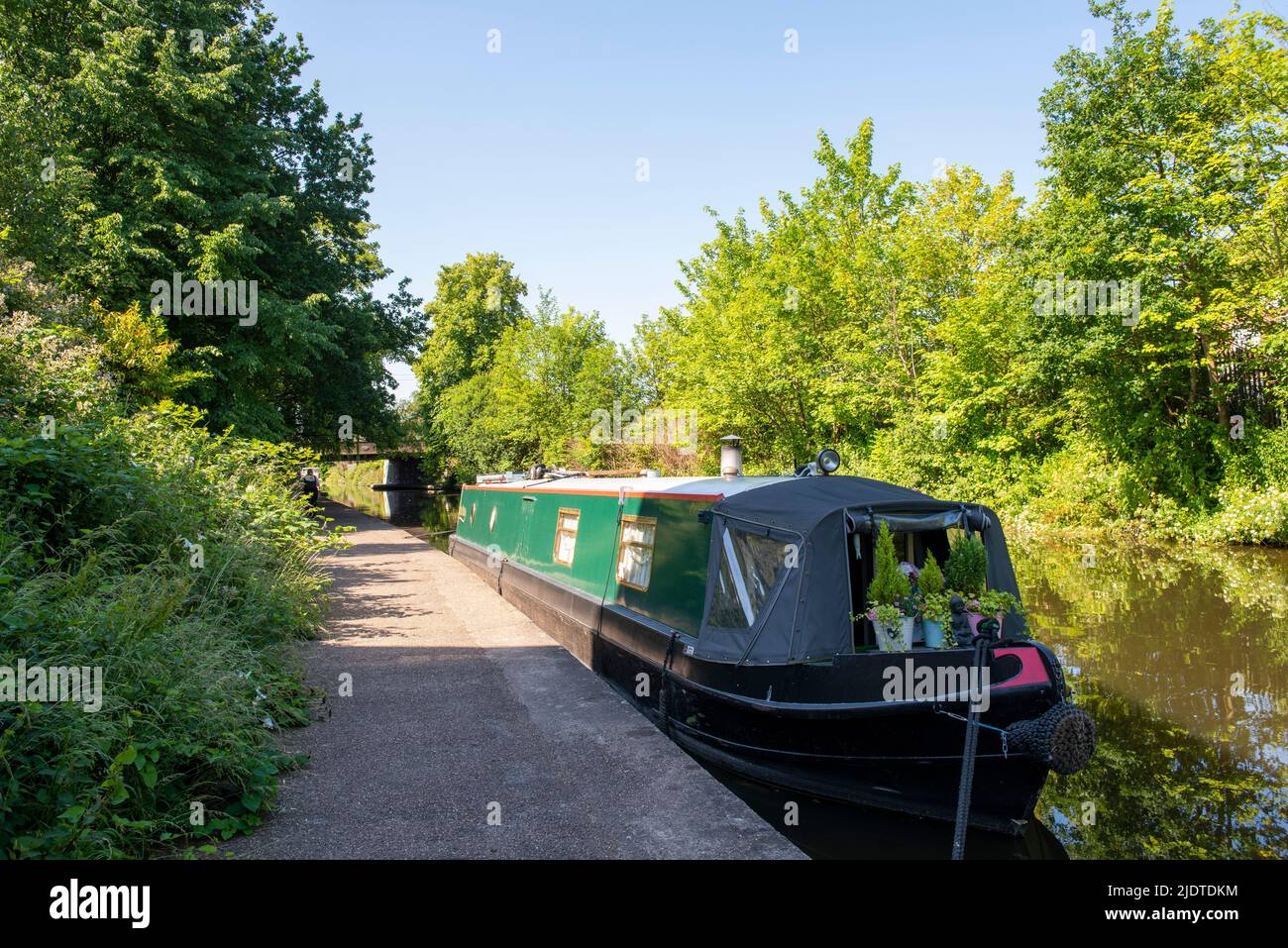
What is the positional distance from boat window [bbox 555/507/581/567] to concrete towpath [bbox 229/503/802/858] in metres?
1.67

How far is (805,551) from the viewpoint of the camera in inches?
204

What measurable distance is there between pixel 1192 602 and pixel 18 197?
19.3 m

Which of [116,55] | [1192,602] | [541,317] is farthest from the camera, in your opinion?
[541,317]

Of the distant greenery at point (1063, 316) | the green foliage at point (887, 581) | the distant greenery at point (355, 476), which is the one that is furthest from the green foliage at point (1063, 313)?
the distant greenery at point (355, 476)

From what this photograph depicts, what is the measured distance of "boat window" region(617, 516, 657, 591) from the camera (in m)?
7.28

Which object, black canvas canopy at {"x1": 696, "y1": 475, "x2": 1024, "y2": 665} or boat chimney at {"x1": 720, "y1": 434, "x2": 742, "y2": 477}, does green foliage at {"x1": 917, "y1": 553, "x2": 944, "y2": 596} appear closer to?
black canvas canopy at {"x1": 696, "y1": 475, "x2": 1024, "y2": 665}

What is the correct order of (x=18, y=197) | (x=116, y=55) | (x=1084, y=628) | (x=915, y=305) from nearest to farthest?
(x=1084, y=628) < (x=18, y=197) < (x=116, y=55) < (x=915, y=305)

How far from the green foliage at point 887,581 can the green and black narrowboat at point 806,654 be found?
0.76 feet

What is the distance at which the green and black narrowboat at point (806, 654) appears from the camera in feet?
15.0

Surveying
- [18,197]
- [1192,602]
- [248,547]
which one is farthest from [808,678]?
[18,197]

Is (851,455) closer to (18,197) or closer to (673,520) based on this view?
(673,520)

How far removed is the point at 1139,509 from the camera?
53.5 feet

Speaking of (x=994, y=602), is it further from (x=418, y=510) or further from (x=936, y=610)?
(x=418, y=510)

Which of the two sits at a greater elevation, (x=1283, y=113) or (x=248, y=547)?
(x=1283, y=113)
